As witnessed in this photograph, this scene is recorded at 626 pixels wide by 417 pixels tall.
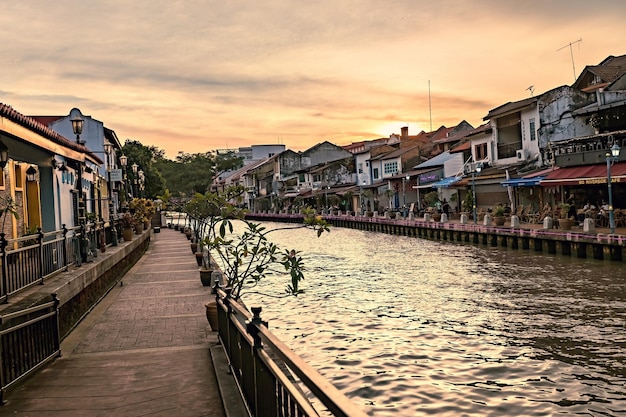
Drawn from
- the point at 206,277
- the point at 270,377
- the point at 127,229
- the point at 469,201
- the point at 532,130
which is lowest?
the point at 206,277

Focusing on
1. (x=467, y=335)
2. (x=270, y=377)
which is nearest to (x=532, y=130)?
(x=467, y=335)

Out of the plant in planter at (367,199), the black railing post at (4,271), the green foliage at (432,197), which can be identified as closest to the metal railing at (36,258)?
the black railing post at (4,271)

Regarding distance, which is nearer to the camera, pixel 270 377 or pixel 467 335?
pixel 270 377

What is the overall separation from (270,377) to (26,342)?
4230 millimetres

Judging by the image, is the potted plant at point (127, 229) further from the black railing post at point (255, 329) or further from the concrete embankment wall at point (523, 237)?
the black railing post at point (255, 329)

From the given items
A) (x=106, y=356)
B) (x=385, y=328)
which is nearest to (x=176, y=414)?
(x=106, y=356)

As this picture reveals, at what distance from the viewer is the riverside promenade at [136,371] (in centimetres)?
616

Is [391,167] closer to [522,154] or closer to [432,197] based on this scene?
[432,197]

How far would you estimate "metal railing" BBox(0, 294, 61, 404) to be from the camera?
658 cm

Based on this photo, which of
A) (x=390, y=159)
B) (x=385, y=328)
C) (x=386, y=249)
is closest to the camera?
(x=385, y=328)

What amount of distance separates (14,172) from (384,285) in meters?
11.8

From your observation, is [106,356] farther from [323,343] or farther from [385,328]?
[385,328]

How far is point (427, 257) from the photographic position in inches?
1157

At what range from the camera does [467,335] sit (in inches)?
504
